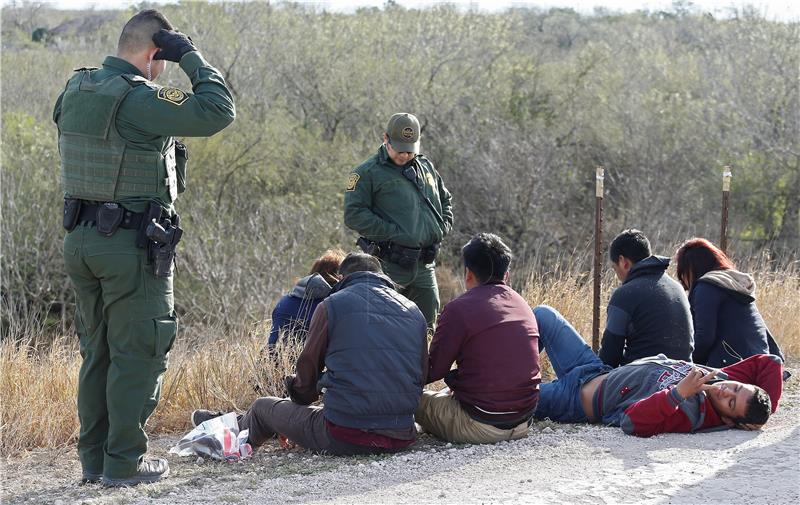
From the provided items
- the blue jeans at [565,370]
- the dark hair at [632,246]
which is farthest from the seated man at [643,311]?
the blue jeans at [565,370]

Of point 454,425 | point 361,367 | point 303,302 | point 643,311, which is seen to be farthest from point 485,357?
point 303,302

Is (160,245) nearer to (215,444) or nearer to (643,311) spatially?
(215,444)

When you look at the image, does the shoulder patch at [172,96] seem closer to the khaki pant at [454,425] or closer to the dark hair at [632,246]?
the khaki pant at [454,425]

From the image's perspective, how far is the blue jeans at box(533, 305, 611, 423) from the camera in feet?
19.4

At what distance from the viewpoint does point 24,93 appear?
72.4ft

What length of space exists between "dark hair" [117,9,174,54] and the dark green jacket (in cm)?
245

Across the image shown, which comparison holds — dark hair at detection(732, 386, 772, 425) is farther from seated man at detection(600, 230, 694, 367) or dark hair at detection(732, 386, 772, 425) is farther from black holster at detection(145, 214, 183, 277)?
black holster at detection(145, 214, 183, 277)

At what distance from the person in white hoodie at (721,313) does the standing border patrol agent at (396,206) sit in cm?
185

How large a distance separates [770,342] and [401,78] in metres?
15.2

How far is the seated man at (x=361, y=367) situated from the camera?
5078mm

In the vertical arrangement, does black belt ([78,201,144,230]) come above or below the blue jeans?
above

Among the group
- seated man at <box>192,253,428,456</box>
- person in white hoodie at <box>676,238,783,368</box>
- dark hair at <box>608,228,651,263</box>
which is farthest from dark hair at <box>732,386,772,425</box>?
seated man at <box>192,253,428,456</box>

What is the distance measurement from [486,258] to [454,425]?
909 millimetres

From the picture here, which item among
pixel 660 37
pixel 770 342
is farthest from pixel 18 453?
pixel 660 37
